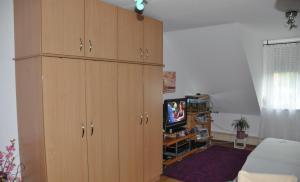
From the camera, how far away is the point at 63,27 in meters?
1.96

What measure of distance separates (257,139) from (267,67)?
1.64 metres

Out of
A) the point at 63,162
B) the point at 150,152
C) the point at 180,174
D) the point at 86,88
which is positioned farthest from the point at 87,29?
the point at 180,174

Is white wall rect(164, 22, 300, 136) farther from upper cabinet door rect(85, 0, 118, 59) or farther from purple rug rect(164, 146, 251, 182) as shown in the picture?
upper cabinet door rect(85, 0, 118, 59)

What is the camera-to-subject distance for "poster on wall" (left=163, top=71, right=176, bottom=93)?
434 cm

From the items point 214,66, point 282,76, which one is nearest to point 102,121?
point 214,66

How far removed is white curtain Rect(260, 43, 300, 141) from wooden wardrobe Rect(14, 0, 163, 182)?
2.74m

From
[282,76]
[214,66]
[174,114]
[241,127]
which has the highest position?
[214,66]

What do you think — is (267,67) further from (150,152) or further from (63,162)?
(63,162)

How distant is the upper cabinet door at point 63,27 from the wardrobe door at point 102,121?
0.81ft

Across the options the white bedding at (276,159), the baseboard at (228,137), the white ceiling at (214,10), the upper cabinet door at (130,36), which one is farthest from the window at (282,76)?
the upper cabinet door at (130,36)

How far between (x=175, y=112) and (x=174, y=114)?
5cm

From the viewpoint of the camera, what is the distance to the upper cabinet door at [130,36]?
2.52 m

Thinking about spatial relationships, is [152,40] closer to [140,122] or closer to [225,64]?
[140,122]

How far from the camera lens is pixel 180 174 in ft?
11.3
